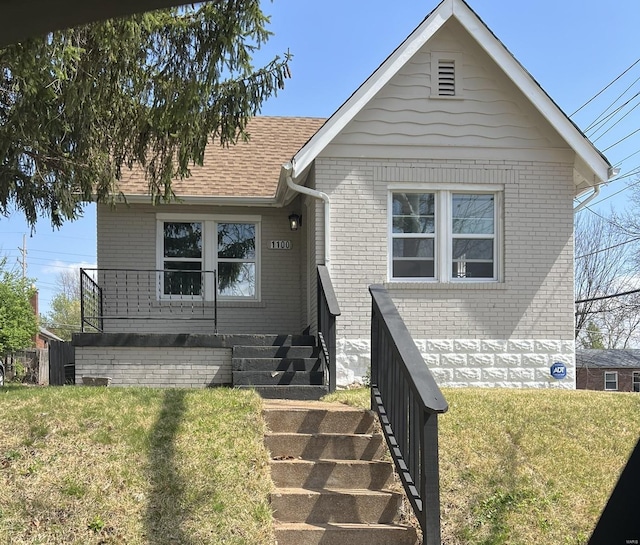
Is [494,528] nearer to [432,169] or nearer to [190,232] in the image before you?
[432,169]

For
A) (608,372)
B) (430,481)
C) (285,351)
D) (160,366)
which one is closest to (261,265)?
(160,366)

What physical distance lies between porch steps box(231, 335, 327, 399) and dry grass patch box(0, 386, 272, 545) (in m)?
2.04

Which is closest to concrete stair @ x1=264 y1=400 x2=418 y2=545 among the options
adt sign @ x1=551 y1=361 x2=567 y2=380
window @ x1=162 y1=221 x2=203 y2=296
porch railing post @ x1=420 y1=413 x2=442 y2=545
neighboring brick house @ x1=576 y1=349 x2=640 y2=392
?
porch railing post @ x1=420 y1=413 x2=442 y2=545

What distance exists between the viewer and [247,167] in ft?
45.5

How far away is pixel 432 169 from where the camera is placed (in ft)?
35.8

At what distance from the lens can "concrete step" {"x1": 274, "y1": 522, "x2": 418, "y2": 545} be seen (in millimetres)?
5176

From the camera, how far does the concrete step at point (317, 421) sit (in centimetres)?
673

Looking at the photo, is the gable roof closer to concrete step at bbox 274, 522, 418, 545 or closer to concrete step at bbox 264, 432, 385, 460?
concrete step at bbox 264, 432, 385, 460

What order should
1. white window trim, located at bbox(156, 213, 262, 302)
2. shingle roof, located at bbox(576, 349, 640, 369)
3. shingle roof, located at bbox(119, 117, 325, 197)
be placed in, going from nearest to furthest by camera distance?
shingle roof, located at bbox(119, 117, 325, 197) → white window trim, located at bbox(156, 213, 262, 302) → shingle roof, located at bbox(576, 349, 640, 369)

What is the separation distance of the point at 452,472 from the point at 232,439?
1.84 metres

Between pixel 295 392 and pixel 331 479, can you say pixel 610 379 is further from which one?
pixel 331 479

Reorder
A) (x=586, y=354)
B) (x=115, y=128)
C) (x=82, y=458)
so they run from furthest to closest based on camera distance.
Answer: (x=586, y=354), (x=115, y=128), (x=82, y=458)

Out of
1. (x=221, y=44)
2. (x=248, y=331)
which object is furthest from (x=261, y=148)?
(x=221, y=44)

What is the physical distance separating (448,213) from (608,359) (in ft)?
94.3
